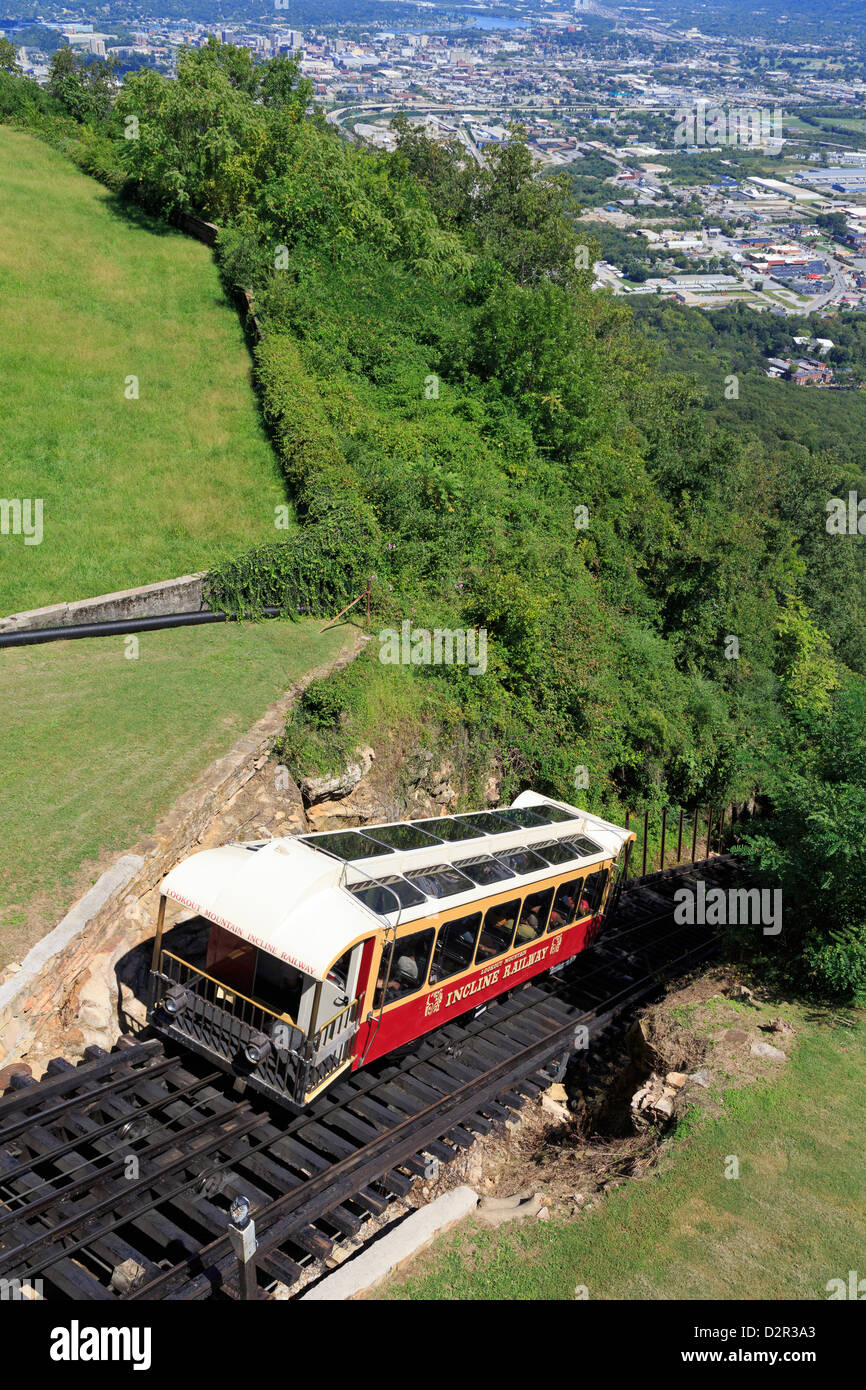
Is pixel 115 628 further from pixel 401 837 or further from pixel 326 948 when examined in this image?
pixel 326 948

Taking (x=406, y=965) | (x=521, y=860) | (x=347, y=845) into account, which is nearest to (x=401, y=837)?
(x=347, y=845)

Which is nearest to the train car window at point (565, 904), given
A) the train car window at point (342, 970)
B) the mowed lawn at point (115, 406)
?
the train car window at point (342, 970)

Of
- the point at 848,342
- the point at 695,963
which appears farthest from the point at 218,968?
the point at 848,342

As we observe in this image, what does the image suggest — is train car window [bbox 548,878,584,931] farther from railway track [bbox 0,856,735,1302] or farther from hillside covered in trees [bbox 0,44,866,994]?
hillside covered in trees [bbox 0,44,866,994]

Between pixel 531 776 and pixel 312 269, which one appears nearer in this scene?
pixel 531 776

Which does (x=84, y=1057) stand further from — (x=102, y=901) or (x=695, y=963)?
(x=695, y=963)
